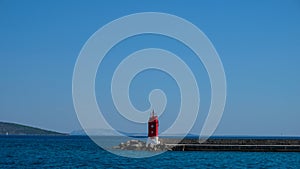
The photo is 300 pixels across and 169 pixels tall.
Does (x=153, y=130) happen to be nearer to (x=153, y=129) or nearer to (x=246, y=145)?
(x=153, y=129)

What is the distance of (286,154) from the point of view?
51.2 meters

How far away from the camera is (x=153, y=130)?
181ft

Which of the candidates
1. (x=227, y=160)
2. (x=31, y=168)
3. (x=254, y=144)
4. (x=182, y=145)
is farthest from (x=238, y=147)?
(x=31, y=168)

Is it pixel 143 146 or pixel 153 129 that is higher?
pixel 153 129

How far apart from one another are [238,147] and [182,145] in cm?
641

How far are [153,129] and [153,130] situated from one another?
123mm

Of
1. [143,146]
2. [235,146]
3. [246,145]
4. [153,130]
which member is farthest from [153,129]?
[246,145]

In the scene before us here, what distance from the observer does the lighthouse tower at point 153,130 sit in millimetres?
54625

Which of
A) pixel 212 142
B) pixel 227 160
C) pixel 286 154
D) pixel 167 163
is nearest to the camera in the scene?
pixel 167 163

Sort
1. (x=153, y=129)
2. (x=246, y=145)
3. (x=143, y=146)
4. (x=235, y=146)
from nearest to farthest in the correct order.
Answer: (x=246, y=145), (x=235, y=146), (x=153, y=129), (x=143, y=146)

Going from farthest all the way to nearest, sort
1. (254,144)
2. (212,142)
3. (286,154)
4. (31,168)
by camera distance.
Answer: (212,142)
(254,144)
(286,154)
(31,168)

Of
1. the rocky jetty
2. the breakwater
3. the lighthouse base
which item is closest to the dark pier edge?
the breakwater

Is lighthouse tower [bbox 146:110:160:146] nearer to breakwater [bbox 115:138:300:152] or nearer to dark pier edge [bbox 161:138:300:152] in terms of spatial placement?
breakwater [bbox 115:138:300:152]

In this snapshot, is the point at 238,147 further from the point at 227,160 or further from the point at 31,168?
the point at 31,168
